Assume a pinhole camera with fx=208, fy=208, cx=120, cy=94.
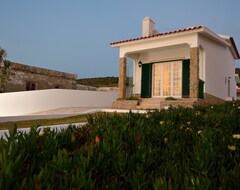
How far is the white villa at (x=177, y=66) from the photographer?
11.3m

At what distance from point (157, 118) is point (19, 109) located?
1499 centimetres

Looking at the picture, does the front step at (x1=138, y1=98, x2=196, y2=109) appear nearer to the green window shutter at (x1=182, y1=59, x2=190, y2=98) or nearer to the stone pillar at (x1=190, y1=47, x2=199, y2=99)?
the stone pillar at (x1=190, y1=47, x2=199, y2=99)

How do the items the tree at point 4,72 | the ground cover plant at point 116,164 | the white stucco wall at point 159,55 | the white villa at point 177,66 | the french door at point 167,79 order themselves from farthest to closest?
the tree at point 4,72 < the french door at point 167,79 < the white stucco wall at point 159,55 < the white villa at point 177,66 < the ground cover plant at point 116,164

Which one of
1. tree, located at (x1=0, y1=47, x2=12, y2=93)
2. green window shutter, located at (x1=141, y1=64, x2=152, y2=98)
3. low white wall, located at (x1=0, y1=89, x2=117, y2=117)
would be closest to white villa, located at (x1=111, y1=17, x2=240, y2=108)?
green window shutter, located at (x1=141, y1=64, x2=152, y2=98)

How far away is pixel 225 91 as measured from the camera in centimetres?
1552

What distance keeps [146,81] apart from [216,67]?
4700mm

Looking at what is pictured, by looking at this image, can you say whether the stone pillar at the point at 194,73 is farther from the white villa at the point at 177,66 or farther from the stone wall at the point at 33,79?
the stone wall at the point at 33,79

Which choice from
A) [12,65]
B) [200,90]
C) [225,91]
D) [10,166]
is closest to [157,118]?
[10,166]

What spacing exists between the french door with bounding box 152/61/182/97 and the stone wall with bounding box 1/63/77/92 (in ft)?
36.9

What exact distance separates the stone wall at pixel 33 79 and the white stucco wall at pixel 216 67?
1479 cm

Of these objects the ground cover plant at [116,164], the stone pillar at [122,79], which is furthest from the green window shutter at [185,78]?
the ground cover plant at [116,164]

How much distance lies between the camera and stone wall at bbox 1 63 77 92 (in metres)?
18.5

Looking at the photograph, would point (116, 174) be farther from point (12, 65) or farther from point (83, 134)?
point (12, 65)

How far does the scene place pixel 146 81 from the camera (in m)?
14.8
